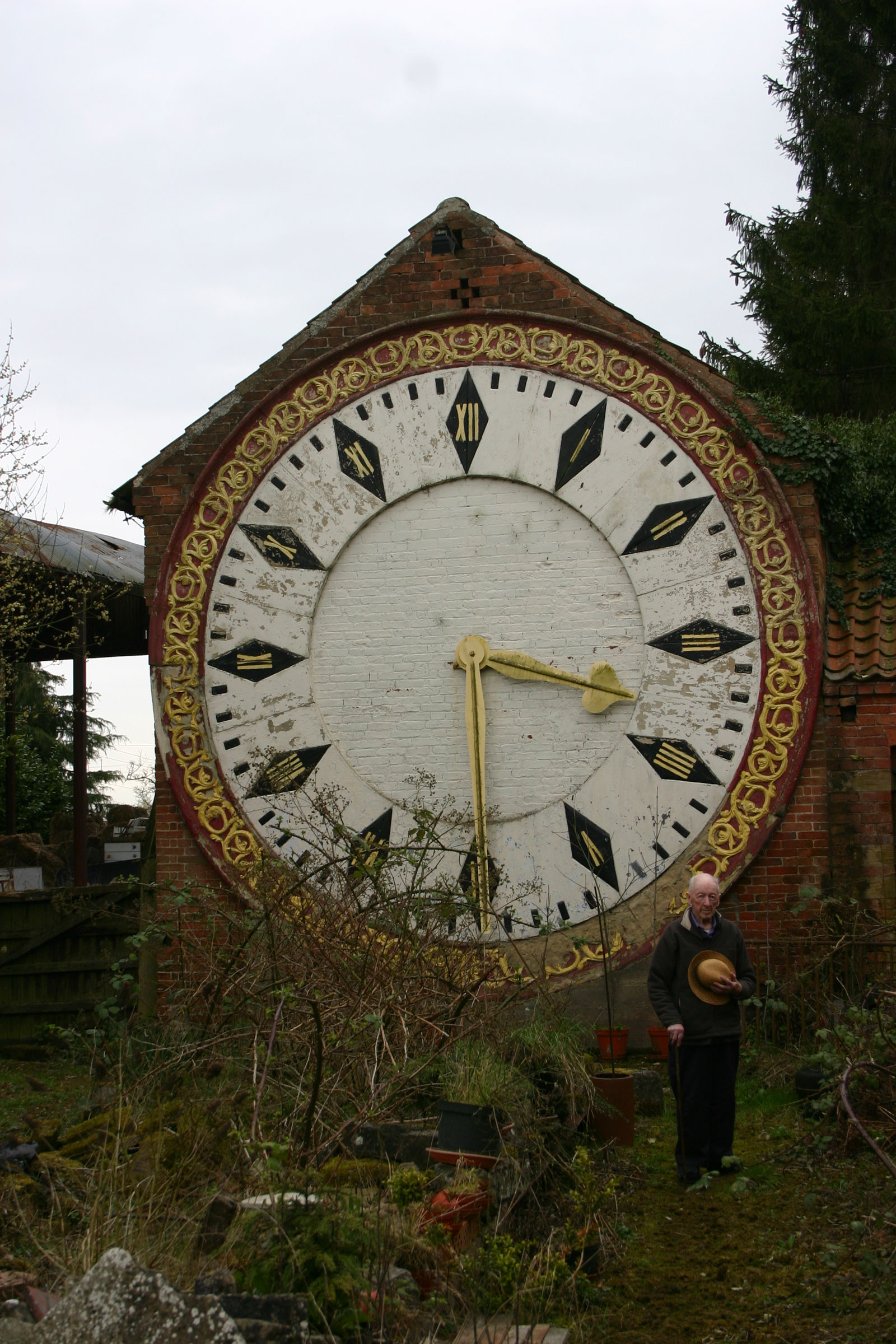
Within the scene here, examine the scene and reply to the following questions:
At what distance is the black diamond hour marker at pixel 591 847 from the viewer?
8953 mm

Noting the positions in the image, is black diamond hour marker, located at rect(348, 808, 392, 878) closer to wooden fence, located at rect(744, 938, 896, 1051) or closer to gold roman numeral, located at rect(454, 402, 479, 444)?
wooden fence, located at rect(744, 938, 896, 1051)

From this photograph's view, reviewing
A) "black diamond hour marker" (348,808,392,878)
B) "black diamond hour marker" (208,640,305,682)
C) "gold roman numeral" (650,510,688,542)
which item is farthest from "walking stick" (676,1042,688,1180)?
"black diamond hour marker" (208,640,305,682)

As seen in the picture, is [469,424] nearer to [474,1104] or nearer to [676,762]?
[676,762]

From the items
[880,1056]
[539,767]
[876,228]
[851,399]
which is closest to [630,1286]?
[880,1056]

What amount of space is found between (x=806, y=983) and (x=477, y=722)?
9.18 ft

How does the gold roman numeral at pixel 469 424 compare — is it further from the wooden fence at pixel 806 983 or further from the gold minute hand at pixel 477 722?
the wooden fence at pixel 806 983

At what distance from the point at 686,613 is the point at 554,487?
1312mm

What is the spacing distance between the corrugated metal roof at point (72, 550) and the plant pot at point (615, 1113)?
7.89 m

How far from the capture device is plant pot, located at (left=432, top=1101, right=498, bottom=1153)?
17.3ft

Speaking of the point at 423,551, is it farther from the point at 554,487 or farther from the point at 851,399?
the point at 851,399

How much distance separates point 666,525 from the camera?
30.2 ft

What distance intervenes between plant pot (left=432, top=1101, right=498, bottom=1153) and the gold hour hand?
4.18m

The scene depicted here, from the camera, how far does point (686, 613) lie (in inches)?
358

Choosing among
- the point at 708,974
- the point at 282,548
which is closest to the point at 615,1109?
the point at 708,974
